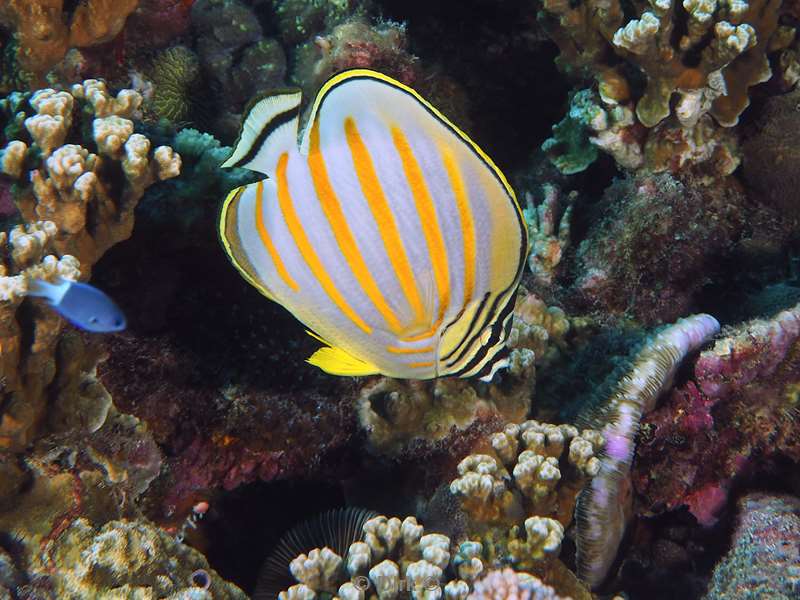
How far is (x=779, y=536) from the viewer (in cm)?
242

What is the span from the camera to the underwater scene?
5.72 feet

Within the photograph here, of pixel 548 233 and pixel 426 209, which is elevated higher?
pixel 426 209

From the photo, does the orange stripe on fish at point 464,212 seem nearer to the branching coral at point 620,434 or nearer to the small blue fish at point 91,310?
the small blue fish at point 91,310

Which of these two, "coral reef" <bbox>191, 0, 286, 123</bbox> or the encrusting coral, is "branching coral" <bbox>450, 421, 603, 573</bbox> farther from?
"coral reef" <bbox>191, 0, 286, 123</bbox>

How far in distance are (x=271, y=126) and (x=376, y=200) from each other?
35cm

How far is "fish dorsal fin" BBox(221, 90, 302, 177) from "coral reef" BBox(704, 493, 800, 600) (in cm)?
215

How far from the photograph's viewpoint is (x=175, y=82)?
182 inches

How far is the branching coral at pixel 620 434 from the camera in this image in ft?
8.43

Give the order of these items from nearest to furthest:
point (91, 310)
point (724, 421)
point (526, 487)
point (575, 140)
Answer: point (91, 310)
point (526, 487)
point (724, 421)
point (575, 140)

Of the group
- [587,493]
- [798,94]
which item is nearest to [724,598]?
[587,493]

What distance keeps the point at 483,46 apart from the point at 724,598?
4478 mm

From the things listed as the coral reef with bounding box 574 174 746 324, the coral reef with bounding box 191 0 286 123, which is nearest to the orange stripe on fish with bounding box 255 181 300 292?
the coral reef with bounding box 574 174 746 324

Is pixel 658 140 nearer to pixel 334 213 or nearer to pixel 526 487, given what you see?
pixel 526 487

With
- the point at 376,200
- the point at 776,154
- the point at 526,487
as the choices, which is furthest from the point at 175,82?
the point at 776,154
